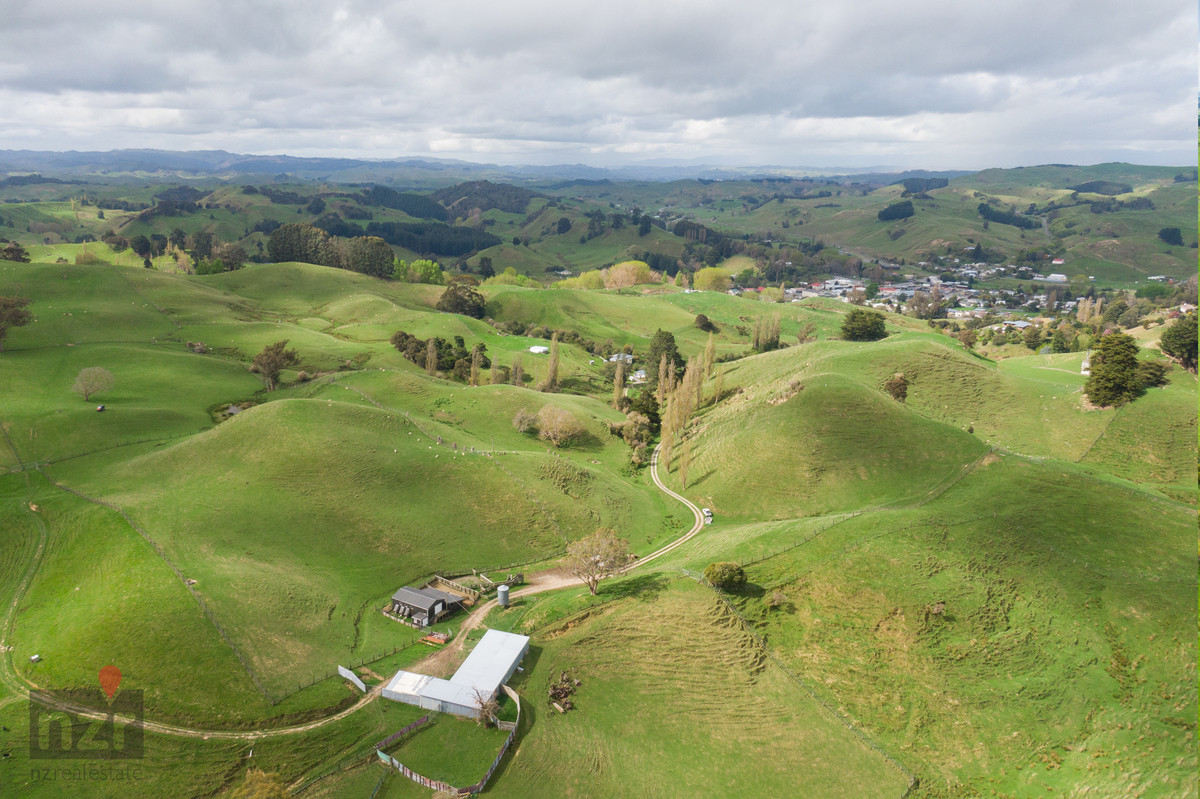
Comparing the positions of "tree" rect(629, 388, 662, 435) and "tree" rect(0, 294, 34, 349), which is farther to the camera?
"tree" rect(629, 388, 662, 435)

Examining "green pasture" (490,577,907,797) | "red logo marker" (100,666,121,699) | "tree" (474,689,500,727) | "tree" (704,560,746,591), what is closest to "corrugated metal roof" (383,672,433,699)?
"tree" (474,689,500,727)

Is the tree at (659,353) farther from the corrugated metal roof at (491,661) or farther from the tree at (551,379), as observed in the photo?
the corrugated metal roof at (491,661)

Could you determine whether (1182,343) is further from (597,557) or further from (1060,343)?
(597,557)

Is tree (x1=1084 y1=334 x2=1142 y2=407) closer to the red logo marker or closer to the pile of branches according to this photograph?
the pile of branches

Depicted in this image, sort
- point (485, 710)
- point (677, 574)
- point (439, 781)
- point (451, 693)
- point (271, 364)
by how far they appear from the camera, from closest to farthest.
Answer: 1. point (439, 781)
2. point (485, 710)
3. point (451, 693)
4. point (677, 574)
5. point (271, 364)

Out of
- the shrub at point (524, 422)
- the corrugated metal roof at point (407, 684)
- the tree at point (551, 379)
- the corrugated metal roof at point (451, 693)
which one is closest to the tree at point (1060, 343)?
the tree at point (551, 379)

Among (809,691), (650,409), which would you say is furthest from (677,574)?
(650,409)

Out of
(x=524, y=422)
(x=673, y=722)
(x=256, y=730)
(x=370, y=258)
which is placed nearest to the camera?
(x=256, y=730)
